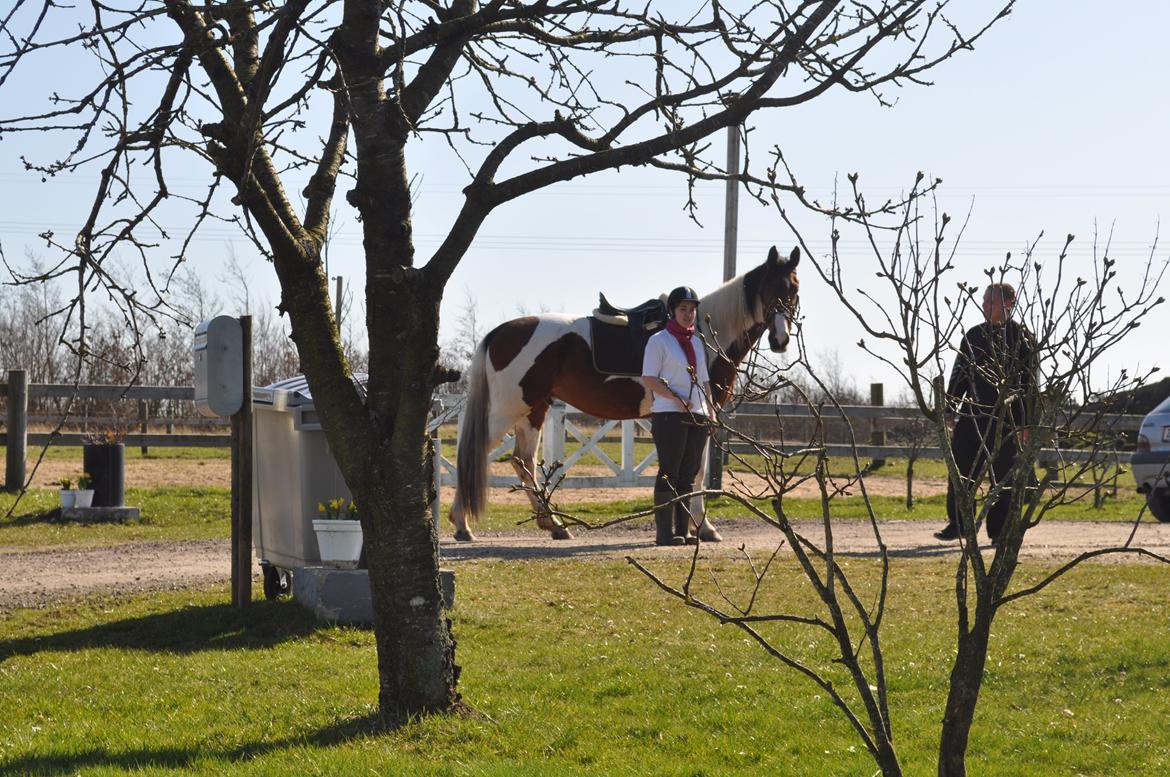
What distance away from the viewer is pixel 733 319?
40.1ft

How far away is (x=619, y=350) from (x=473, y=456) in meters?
1.63

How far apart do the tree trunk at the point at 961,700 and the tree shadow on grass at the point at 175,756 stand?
98.1 inches

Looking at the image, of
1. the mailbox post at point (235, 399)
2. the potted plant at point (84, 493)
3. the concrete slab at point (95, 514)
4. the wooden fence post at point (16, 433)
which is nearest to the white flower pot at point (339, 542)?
the mailbox post at point (235, 399)

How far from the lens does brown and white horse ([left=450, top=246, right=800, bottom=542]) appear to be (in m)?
12.2

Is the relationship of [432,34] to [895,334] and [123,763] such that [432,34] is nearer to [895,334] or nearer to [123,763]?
[895,334]

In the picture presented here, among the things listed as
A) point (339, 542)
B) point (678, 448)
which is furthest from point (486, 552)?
point (339, 542)

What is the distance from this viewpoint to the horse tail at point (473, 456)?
12.3 meters

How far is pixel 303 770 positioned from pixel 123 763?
715mm

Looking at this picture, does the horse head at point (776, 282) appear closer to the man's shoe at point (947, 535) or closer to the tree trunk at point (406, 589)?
the man's shoe at point (947, 535)

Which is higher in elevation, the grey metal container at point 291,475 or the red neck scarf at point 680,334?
the red neck scarf at point 680,334

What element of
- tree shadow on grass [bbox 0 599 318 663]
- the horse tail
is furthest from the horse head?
tree shadow on grass [bbox 0 599 318 663]

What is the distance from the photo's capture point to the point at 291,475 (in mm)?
9391

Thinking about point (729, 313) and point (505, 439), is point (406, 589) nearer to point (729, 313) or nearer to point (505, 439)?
point (729, 313)

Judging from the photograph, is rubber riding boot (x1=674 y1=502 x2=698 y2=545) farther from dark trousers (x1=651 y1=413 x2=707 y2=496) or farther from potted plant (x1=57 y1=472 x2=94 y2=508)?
potted plant (x1=57 y1=472 x2=94 y2=508)
